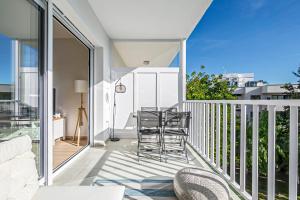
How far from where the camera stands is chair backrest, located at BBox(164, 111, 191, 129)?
13.6 ft

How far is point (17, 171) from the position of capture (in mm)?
1371

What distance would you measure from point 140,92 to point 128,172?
117 inches

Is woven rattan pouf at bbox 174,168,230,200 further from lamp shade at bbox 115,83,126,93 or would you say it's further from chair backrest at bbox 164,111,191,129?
lamp shade at bbox 115,83,126,93

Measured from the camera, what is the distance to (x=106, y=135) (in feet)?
17.7

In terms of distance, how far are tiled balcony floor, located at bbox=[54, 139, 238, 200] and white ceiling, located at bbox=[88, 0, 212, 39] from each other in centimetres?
266

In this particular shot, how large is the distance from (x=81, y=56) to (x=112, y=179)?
12.3 ft

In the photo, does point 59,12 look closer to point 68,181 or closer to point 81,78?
point 68,181

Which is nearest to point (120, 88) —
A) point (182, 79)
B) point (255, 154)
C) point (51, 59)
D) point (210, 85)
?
point (182, 79)

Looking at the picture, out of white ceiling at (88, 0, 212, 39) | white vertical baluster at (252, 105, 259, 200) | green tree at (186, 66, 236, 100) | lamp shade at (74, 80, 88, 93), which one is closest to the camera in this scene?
white vertical baluster at (252, 105, 259, 200)

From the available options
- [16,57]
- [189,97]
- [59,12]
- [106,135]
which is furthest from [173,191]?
[189,97]

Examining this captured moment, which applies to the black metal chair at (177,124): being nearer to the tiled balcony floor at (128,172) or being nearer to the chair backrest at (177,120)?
the chair backrest at (177,120)

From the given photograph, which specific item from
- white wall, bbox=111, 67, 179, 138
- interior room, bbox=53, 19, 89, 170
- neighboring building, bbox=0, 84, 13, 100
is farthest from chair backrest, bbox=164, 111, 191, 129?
neighboring building, bbox=0, 84, 13, 100

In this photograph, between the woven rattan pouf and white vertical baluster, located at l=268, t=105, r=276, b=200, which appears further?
the woven rattan pouf

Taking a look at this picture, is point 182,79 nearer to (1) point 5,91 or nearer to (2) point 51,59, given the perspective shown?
(2) point 51,59
